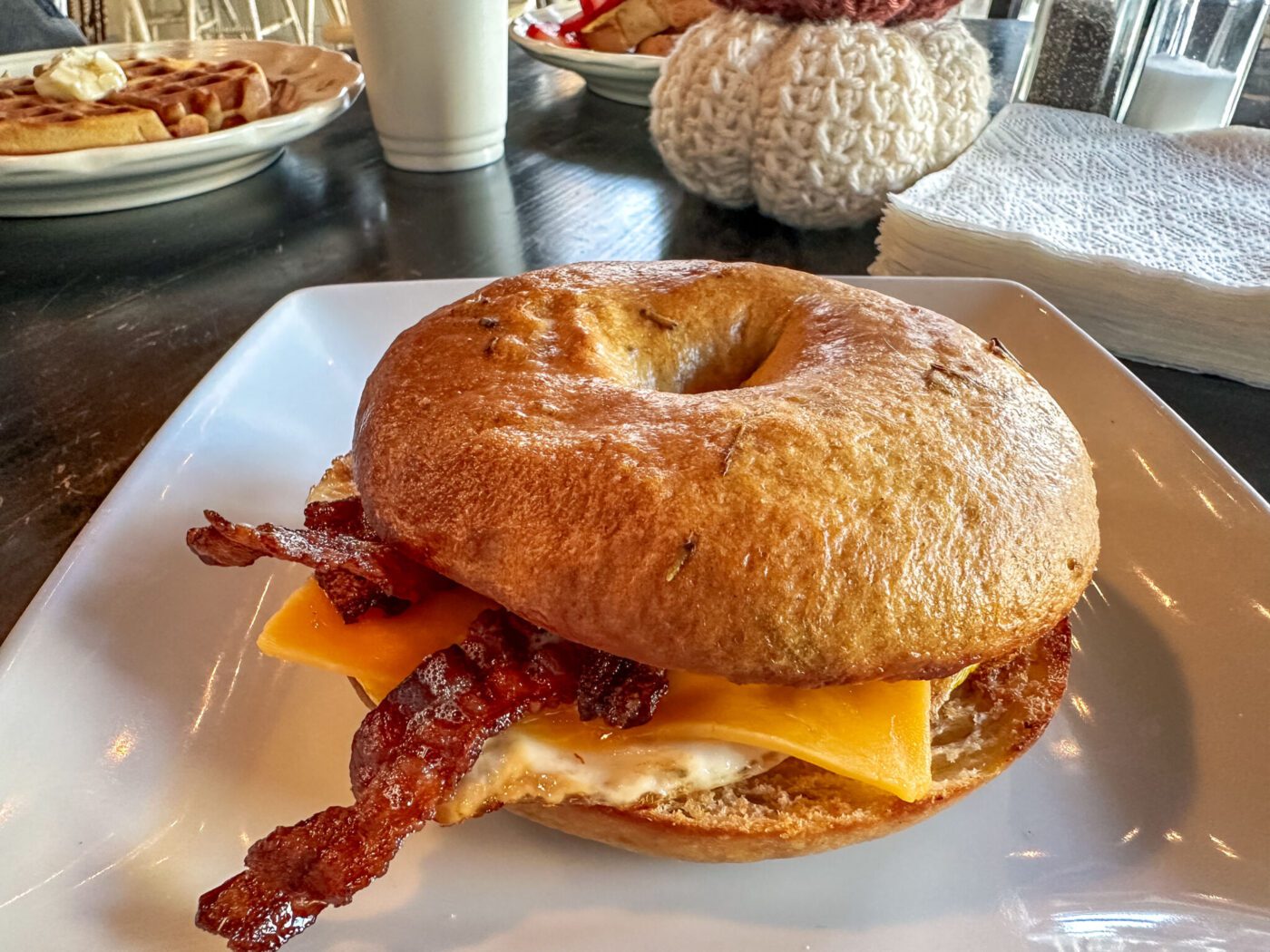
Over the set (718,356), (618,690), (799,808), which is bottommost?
(799,808)

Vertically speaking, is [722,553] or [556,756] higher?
[722,553]

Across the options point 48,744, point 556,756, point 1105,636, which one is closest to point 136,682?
point 48,744

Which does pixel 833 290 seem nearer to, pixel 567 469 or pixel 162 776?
pixel 567 469

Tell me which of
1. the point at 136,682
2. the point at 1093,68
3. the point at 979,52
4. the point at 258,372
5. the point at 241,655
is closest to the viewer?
the point at 136,682

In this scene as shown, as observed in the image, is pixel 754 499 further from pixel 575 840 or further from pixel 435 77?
pixel 435 77

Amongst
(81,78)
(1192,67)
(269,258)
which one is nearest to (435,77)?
(269,258)

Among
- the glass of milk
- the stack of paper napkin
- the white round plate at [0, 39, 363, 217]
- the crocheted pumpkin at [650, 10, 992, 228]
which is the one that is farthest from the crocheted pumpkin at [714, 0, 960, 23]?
the white round plate at [0, 39, 363, 217]
